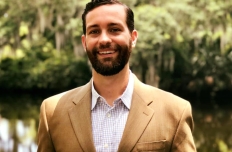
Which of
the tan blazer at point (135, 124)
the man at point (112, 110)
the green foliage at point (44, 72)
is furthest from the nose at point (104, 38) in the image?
the green foliage at point (44, 72)

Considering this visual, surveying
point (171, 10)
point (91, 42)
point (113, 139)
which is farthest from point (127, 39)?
point (171, 10)

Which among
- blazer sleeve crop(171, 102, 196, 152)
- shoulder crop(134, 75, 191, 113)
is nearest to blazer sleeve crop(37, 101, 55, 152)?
shoulder crop(134, 75, 191, 113)

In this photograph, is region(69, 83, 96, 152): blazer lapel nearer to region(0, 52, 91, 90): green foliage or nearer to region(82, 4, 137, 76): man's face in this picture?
A: region(82, 4, 137, 76): man's face

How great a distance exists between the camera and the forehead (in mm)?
1898

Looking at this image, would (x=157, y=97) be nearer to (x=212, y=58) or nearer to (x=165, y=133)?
(x=165, y=133)

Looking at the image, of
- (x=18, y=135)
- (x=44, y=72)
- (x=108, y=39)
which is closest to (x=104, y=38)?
(x=108, y=39)

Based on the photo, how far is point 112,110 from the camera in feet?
6.44

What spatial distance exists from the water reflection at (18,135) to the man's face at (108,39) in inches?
303

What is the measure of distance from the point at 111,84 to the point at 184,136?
430mm

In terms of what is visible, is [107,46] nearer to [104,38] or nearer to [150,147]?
[104,38]

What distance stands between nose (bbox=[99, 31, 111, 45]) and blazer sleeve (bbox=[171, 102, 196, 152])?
0.50 meters

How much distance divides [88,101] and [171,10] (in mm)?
18255

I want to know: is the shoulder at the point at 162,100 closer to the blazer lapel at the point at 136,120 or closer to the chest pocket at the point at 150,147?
the blazer lapel at the point at 136,120

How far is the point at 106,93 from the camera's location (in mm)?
2004
